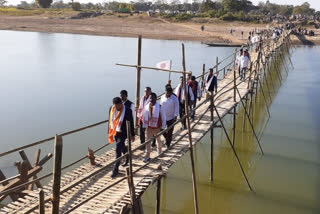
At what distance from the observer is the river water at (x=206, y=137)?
29.9 ft

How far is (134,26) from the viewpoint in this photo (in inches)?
2210

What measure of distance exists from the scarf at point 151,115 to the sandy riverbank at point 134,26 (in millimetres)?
41849

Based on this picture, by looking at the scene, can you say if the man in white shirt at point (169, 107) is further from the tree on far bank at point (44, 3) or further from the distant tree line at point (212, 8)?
the tree on far bank at point (44, 3)

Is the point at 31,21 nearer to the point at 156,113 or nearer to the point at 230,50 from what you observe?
the point at 230,50

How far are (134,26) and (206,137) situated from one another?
4570 centimetres

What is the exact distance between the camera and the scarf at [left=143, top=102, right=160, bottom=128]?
6.68 meters

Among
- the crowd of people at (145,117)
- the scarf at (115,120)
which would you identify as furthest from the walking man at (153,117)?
the scarf at (115,120)

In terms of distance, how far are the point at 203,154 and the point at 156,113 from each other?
222 inches

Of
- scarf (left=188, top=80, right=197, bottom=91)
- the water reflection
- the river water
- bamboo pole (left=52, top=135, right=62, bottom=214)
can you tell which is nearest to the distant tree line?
the river water

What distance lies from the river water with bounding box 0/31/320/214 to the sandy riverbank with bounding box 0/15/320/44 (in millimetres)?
23149

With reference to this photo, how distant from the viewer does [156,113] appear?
668cm

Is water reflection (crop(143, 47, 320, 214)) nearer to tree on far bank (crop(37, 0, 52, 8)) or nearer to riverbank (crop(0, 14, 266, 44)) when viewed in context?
riverbank (crop(0, 14, 266, 44))

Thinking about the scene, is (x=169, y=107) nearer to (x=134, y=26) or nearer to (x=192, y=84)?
(x=192, y=84)

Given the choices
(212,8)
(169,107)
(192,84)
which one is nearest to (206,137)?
(192,84)
